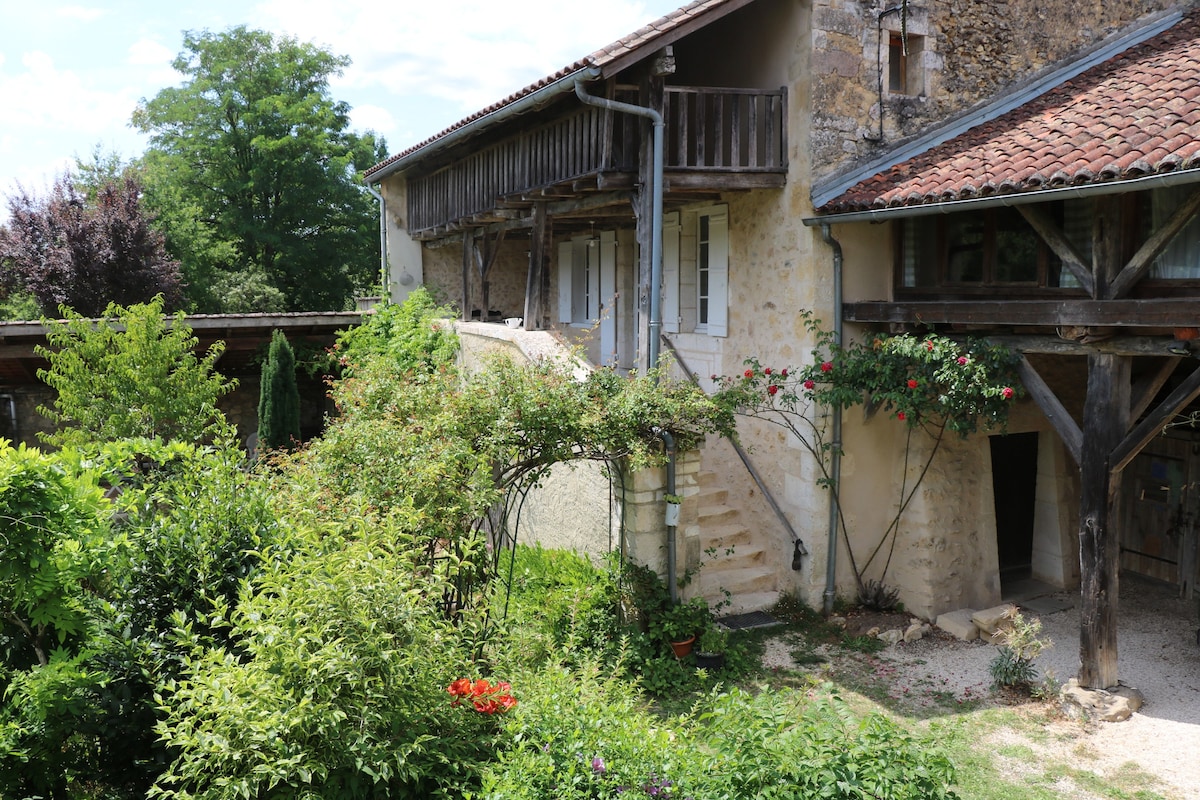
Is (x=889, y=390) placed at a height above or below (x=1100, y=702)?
above

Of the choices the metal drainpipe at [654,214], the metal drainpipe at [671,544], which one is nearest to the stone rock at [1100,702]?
the metal drainpipe at [671,544]

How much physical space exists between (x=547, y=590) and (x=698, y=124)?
15.1ft

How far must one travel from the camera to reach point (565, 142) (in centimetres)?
943

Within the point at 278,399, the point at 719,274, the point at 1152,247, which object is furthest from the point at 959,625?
the point at 278,399

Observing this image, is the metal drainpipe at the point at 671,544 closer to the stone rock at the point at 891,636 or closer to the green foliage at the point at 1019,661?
the stone rock at the point at 891,636

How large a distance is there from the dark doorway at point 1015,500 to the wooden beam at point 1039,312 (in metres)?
2.64

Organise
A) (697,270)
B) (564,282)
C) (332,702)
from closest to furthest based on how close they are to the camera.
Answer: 1. (332,702)
2. (697,270)
3. (564,282)

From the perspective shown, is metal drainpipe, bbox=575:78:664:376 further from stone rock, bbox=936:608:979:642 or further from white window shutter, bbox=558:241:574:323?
white window shutter, bbox=558:241:574:323

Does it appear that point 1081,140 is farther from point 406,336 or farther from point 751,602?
point 406,336

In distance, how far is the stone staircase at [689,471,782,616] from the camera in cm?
872

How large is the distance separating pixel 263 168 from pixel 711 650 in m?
22.5

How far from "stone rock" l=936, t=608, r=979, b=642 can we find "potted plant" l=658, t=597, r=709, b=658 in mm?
2442

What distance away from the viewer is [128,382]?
36.3 ft

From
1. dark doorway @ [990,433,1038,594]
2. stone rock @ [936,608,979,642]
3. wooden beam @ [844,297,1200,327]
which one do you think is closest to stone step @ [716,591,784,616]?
stone rock @ [936,608,979,642]
